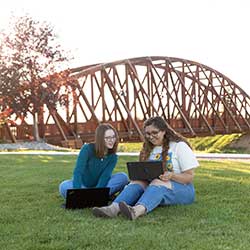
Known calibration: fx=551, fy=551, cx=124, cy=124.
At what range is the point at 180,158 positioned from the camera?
19.9 feet

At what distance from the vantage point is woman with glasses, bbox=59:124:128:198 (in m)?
6.34

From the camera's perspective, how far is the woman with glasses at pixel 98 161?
6.34 metres

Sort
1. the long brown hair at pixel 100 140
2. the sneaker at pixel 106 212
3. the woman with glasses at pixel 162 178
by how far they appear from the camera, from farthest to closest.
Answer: the long brown hair at pixel 100 140 → the woman with glasses at pixel 162 178 → the sneaker at pixel 106 212

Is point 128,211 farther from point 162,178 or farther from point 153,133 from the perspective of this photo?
point 153,133

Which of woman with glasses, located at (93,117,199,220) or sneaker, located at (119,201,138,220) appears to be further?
woman with glasses, located at (93,117,199,220)

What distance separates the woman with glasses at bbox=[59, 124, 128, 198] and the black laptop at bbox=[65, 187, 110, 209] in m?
0.24

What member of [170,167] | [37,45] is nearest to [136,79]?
[37,45]

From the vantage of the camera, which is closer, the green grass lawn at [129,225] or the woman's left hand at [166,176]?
the green grass lawn at [129,225]

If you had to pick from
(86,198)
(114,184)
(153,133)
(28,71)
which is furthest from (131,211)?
(28,71)

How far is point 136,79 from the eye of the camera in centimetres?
3831

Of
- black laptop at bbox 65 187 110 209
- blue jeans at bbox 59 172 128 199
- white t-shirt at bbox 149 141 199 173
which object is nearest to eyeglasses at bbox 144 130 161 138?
white t-shirt at bbox 149 141 199 173

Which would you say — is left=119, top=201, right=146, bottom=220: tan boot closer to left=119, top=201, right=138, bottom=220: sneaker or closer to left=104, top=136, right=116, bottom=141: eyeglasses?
left=119, top=201, right=138, bottom=220: sneaker

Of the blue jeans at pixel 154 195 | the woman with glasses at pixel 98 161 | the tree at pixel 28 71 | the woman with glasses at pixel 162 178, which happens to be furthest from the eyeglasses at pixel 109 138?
the tree at pixel 28 71

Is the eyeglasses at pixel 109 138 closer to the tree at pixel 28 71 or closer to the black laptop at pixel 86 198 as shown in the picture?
the black laptop at pixel 86 198
